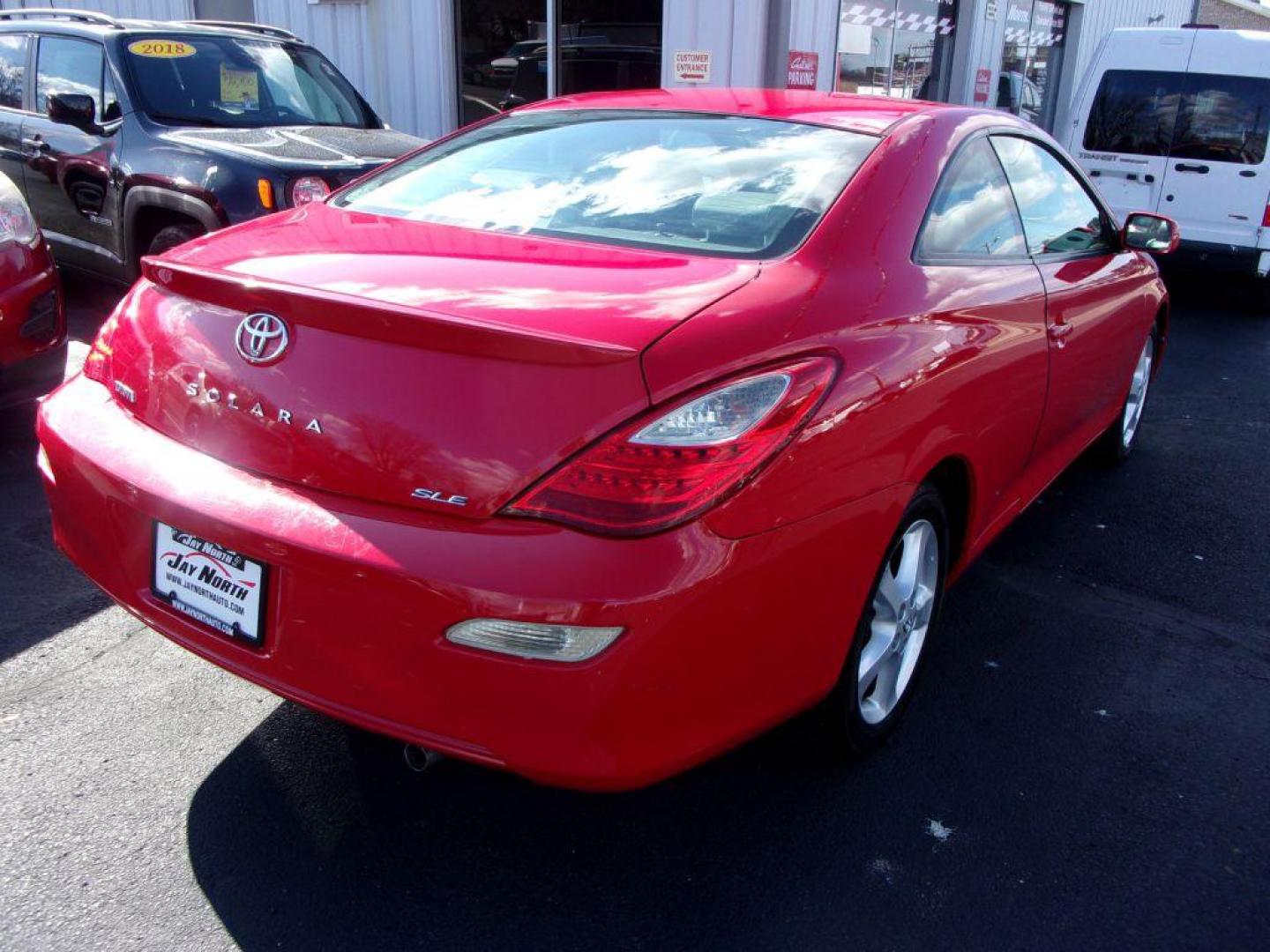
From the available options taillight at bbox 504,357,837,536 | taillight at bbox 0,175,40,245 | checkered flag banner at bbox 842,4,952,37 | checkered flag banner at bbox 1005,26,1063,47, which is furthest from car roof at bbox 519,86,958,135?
checkered flag banner at bbox 1005,26,1063,47

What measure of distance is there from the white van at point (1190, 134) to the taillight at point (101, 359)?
8.74 m

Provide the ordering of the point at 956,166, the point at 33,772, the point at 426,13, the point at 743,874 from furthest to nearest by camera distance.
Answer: the point at 426,13, the point at 956,166, the point at 33,772, the point at 743,874

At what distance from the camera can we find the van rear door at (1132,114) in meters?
9.10

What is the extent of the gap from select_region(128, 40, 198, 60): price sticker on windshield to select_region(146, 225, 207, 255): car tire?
1.38 metres

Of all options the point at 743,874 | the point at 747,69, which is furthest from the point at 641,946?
the point at 747,69

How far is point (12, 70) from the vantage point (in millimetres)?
6750

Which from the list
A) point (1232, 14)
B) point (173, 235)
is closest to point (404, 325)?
point (173, 235)

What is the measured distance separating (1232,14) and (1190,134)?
79.1 feet

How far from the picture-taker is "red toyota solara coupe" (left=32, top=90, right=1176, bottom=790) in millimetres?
1862

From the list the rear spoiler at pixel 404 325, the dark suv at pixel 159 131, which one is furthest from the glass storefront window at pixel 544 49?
the rear spoiler at pixel 404 325

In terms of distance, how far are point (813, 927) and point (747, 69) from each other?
29.1 ft

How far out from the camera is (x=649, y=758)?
6.33ft

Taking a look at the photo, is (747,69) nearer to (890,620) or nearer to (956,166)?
(956,166)

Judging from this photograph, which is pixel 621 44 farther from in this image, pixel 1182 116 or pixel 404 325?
pixel 404 325
